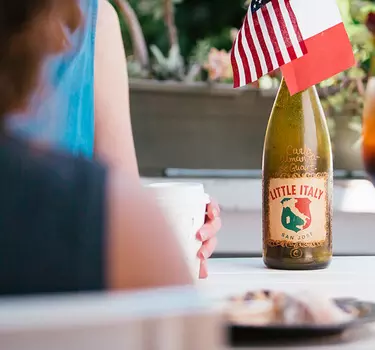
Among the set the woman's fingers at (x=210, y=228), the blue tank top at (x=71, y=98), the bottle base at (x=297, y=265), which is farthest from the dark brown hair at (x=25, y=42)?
the bottle base at (x=297, y=265)

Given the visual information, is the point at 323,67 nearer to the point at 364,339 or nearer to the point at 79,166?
the point at 364,339

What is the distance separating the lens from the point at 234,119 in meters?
1.50

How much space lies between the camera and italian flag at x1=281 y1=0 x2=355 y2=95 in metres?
0.80

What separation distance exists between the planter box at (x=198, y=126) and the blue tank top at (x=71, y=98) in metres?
0.72

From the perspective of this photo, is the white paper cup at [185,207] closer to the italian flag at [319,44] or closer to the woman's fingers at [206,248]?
the woman's fingers at [206,248]

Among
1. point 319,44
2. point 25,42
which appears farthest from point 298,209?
point 25,42

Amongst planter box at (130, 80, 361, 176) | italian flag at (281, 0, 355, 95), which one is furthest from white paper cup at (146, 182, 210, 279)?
planter box at (130, 80, 361, 176)

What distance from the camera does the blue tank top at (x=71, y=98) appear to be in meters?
0.49

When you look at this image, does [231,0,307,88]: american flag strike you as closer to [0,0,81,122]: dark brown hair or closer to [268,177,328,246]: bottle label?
[268,177,328,246]: bottle label

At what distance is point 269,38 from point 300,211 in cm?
26

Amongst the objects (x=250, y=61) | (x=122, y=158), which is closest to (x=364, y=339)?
(x=122, y=158)

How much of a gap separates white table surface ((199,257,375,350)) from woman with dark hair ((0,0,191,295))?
0.22 metres

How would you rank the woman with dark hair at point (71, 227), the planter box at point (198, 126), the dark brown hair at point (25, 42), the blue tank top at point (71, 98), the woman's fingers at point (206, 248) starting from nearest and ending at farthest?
the woman with dark hair at point (71, 227) < the dark brown hair at point (25, 42) < the blue tank top at point (71, 98) < the woman's fingers at point (206, 248) < the planter box at point (198, 126)

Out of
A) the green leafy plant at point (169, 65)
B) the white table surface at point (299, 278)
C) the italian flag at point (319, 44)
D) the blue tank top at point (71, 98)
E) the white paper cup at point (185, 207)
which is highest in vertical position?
the green leafy plant at point (169, 65)
